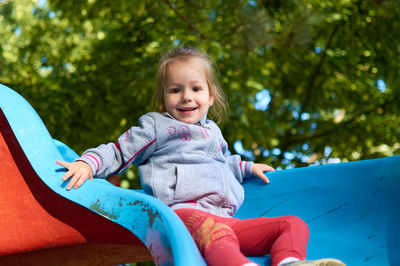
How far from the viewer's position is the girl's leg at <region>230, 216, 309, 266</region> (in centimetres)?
115

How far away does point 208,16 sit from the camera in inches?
131

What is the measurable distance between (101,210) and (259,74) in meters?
2.32

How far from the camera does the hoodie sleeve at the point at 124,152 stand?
142cm

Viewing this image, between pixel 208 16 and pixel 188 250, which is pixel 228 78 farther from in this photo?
pixel 188 250

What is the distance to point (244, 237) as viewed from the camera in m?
1.30

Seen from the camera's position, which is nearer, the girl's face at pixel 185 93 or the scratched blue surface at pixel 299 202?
the scratched blue surface at pixel 299 202

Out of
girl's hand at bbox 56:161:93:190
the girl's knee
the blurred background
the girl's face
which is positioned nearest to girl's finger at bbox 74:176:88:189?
girl's hand at bbox 56:161:93:190

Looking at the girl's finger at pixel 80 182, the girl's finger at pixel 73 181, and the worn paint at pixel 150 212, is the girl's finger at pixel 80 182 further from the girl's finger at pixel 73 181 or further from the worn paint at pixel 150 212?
the worn paint at pixel 150 212

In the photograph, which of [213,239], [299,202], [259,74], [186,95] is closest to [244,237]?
[213,239]

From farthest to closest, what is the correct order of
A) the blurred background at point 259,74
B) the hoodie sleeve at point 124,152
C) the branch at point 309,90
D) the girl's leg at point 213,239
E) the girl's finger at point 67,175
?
the branch at point 309,90 → the blurred background at point 259,74 → the hoodie sleeve at point 124,152 → the girl's finger at point 67,175 → the girl's leg at point 213,239

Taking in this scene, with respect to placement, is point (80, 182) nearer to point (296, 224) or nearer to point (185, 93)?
point (185, 93)

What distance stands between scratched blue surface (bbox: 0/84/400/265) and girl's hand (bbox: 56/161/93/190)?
0.08 feet

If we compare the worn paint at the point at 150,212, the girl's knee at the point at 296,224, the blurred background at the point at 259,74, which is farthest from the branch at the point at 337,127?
the worn paint at the point at 150,212

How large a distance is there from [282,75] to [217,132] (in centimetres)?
226
